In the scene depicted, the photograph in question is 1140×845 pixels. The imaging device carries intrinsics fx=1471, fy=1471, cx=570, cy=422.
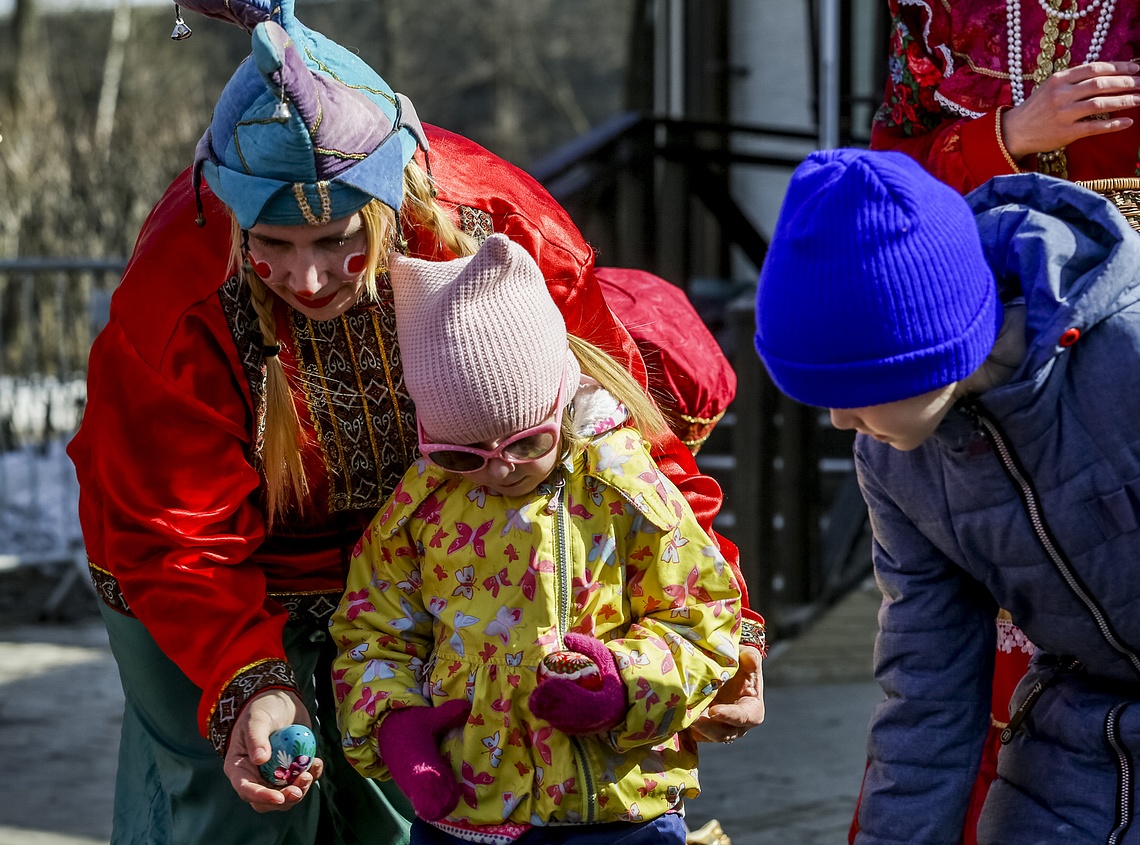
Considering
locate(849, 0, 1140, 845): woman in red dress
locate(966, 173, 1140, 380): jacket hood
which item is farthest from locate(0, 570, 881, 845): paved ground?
locate(966, 173, 1140, 380): jacket hood

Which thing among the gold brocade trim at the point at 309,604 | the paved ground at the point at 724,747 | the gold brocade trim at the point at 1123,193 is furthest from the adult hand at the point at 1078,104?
the paved ground at the point at 724,747

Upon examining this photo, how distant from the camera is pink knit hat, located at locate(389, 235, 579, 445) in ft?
6.44

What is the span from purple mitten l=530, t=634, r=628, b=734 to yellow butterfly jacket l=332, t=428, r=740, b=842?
1.8 inches

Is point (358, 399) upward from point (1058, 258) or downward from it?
downward

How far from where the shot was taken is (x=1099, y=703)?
1818mm

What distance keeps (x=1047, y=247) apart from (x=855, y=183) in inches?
10.1

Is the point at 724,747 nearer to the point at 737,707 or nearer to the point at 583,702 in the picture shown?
the point at 737,707

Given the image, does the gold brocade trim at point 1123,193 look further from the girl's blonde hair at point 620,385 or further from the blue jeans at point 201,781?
the blue jeans at point 201,781

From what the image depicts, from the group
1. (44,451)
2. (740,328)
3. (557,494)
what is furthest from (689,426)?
(44,451)

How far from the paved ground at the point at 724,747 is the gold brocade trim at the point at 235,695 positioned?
1.88 metres

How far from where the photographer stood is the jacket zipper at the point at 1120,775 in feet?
5.74

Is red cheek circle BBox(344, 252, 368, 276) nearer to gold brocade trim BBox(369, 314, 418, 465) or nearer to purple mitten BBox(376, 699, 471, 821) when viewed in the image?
gold brocade trim BBox(369, 314, 418, 465)

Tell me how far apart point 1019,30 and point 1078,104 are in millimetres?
191

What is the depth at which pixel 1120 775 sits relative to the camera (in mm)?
1768
